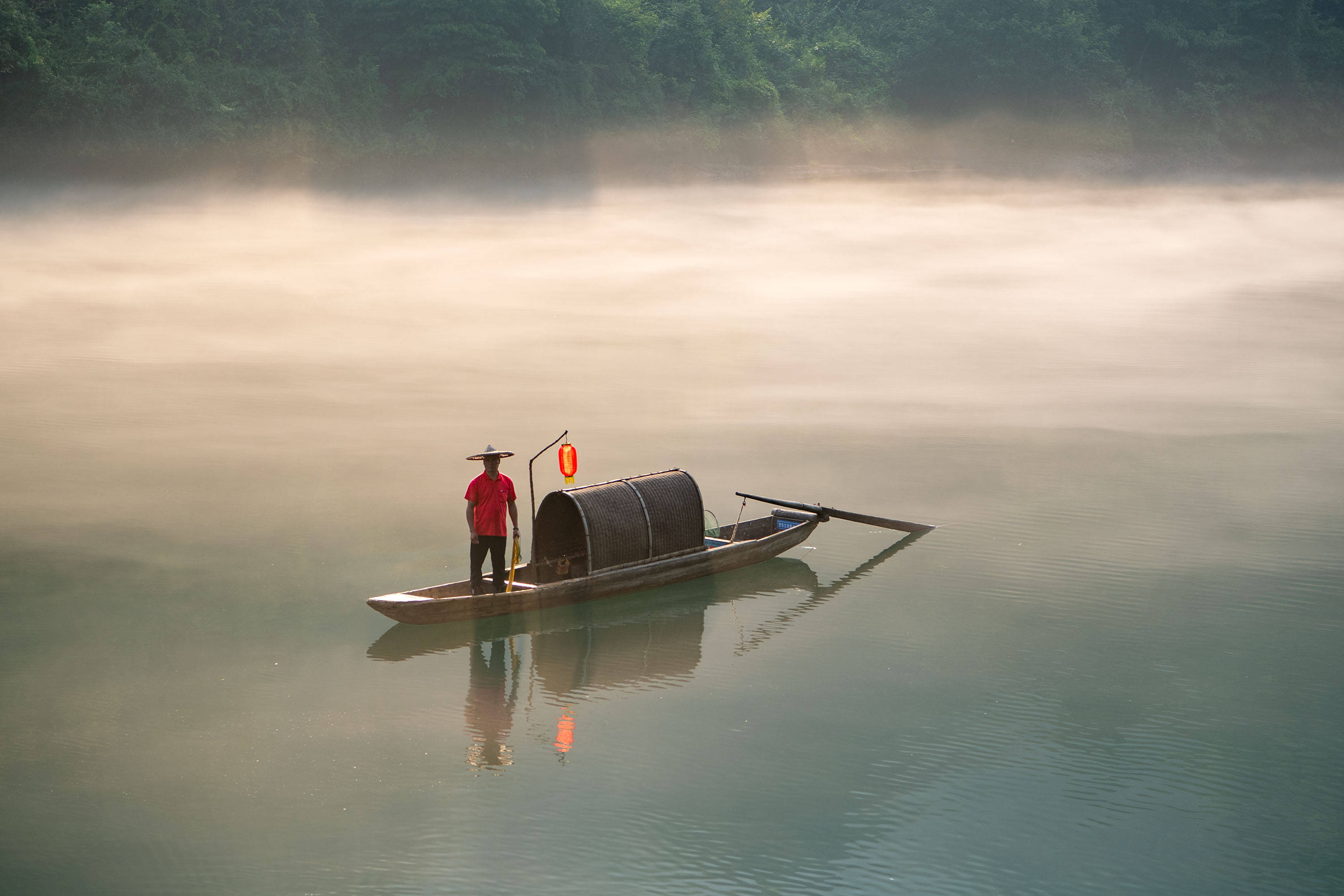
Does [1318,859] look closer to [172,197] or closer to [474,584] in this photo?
[474,584]

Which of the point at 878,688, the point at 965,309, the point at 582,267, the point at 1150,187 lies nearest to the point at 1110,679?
the point at 878,688

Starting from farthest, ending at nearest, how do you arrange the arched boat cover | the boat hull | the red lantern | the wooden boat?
the arched boat cover → the red lantern → the wooden boat → the boat hull

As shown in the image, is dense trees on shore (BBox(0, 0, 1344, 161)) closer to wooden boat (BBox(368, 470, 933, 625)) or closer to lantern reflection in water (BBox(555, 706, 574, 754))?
wooden boat (BBox(368, 470, 933, 625))

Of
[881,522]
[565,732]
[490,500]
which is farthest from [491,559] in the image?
[881,522]

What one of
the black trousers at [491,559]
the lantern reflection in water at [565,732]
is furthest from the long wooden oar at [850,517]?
the lantern reflection in water at [565,732]

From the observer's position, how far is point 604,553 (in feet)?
51.3

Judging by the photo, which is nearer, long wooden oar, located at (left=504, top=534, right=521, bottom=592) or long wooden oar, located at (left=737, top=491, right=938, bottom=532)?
long wooden oar, located at (left=504, top=534, right=521, bottom=592)

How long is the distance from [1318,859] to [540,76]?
210ft

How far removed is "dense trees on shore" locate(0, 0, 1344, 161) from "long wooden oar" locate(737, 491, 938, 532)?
47.7 meters

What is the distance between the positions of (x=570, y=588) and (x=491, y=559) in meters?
0.94

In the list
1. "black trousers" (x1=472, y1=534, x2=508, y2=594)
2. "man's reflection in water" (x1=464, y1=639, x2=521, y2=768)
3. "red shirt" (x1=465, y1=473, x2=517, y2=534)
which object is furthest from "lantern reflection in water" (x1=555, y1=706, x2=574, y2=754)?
"red shirt" (x1=465, y1=473, x2=517, y2=534)

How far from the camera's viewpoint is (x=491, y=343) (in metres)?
33.7

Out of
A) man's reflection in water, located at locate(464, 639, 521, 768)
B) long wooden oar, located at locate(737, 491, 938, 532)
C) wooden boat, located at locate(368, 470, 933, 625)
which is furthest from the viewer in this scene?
long wooden oar, located at locate(737, 491, 938, 532)

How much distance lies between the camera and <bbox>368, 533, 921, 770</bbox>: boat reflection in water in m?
13.0
